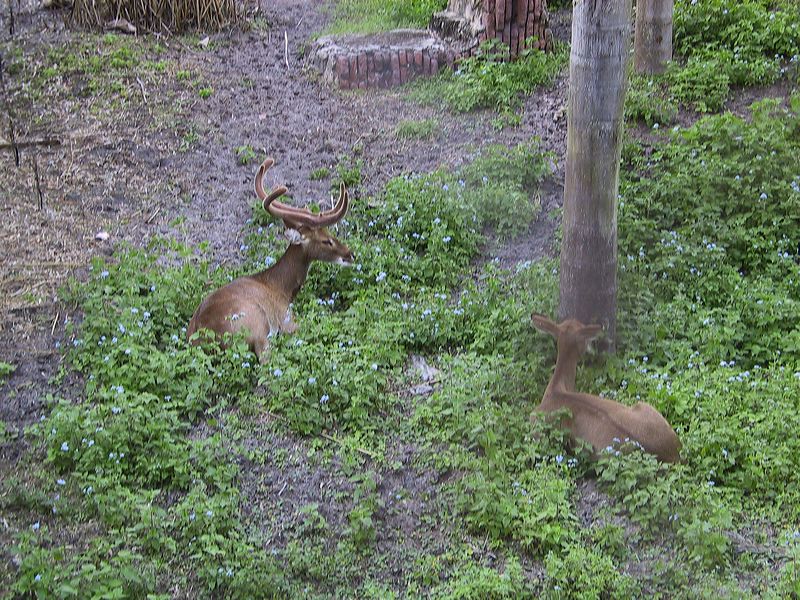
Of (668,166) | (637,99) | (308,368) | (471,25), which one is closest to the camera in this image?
(308,368)

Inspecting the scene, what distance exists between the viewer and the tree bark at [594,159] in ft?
21.1

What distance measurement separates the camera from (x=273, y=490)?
6289mm

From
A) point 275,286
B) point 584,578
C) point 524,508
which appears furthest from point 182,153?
point 584,578

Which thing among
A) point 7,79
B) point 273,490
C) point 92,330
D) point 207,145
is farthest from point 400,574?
point 7,79

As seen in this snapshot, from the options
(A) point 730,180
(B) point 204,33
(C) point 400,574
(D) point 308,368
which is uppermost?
(B) point 204,33

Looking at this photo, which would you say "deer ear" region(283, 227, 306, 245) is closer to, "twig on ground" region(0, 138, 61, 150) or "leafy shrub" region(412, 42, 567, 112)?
"leafy shrub" region(412, 42, 567, 112)

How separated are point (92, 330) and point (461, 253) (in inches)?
124

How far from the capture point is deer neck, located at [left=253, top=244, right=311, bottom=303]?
8.41 metres

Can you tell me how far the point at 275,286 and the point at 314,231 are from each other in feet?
2.03

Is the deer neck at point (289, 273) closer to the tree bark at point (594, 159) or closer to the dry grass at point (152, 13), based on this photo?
the tree bark at point (594, 159)

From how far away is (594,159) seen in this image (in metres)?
6.76

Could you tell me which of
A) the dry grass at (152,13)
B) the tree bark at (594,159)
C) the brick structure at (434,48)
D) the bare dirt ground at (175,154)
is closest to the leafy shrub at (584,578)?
the bare dirt ground at (175,154)

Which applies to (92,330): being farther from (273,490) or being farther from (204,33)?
(204,33)

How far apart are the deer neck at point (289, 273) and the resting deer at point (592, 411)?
2.34 meters
